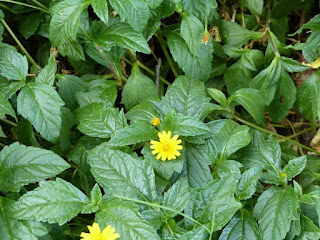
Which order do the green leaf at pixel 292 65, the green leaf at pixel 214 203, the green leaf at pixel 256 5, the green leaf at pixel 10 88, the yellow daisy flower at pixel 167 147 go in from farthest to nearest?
the green leaf at pixel 256 5 < the green leaf at pixel 292 65 < the green leaf at pixel 10 88 < the yellow daisy flower at pixel 167 147 < the green leaf at pixel 214 203

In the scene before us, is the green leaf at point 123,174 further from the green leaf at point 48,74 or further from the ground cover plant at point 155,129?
the green leaf at point 48,74

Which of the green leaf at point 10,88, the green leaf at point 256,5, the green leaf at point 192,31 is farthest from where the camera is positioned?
the green leaf at point 256,5

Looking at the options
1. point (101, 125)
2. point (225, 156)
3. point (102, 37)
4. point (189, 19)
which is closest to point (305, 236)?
point (225, 156)

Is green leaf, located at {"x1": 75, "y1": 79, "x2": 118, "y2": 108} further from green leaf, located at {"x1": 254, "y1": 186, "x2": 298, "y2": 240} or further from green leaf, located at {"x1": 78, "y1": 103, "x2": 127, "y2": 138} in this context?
green leaf, located at {"x1": 254, "y1": 186, "x2": 298, "y2": 240}

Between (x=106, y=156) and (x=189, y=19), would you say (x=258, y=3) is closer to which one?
(x=189, y=19)

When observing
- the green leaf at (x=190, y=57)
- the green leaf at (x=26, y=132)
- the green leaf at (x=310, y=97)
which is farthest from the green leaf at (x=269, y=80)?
the green leaf at (x=26, y=132)

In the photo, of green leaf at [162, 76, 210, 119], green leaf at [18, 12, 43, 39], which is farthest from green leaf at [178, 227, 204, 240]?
green leaf at [18, 12, 43, 39]

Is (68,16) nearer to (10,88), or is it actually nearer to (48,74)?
(48,74)
